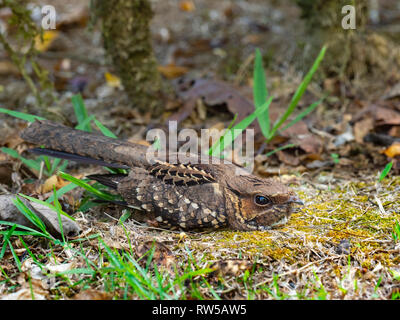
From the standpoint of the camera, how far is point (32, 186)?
3.24m

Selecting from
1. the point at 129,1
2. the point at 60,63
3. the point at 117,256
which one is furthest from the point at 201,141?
the point at 60,63

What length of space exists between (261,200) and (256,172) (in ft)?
3.08

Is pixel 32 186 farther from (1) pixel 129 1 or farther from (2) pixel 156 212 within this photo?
(1) pixel 129 1

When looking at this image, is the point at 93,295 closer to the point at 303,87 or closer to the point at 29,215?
the point at 29,215

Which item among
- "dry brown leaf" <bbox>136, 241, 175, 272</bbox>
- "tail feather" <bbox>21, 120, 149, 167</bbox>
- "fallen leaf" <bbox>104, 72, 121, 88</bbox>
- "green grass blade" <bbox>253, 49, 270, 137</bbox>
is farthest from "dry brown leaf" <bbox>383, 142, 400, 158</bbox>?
"fallen leaf" <bbox>104, 72, 121, 88</bbox>

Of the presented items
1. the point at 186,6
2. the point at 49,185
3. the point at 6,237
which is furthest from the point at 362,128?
the point at 186,6

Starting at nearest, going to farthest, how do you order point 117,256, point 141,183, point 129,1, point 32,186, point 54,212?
point 117,256
point 54,212
point 141,183
point 32,186
point 129,1

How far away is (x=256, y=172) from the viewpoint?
359 cm

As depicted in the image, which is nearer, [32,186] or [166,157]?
[166,157]

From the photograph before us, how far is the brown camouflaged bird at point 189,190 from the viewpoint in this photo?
2.67 metres

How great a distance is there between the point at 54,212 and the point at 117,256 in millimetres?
582

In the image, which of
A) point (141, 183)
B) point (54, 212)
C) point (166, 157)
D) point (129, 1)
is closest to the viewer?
point (54, 212)

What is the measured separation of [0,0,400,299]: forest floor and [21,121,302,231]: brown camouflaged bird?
10cm

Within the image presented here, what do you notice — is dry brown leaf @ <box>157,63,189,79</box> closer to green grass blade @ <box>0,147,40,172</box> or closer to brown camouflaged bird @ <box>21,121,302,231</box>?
green grass blade @ <box>0,147,40,172</box>
